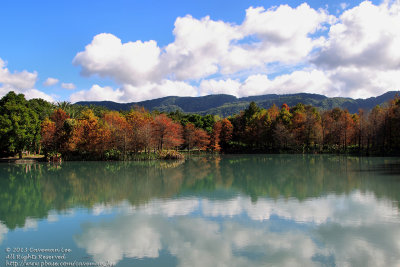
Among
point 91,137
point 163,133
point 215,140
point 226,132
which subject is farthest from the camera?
point 226,132

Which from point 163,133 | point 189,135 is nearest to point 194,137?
point 189,135

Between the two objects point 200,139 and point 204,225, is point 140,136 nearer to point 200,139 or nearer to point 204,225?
point 200,139

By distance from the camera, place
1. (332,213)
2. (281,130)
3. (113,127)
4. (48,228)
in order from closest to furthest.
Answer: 1. (48,228)
2. (332,213)
3. (113,127)
4. (281,130)

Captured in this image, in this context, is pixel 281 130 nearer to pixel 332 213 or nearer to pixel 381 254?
pixel 332 213

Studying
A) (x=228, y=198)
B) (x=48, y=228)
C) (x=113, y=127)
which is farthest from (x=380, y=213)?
(x=113, y=127)

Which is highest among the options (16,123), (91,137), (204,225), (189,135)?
(16,123)

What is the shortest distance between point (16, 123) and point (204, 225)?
117 ft

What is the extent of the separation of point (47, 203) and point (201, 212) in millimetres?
7771

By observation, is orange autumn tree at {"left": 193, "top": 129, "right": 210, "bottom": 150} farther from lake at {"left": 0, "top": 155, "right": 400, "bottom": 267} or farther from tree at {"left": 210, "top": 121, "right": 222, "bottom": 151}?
lake at {"left": 0, "top": 155, "right": 400, "bottom": 267}

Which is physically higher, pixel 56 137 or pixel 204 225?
pixel 56 137

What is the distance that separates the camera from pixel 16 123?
37.8 m

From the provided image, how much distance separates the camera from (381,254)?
25.5 feet

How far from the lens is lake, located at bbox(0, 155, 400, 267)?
775 cm

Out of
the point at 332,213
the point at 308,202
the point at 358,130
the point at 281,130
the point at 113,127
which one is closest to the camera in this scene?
the point at 332,213
